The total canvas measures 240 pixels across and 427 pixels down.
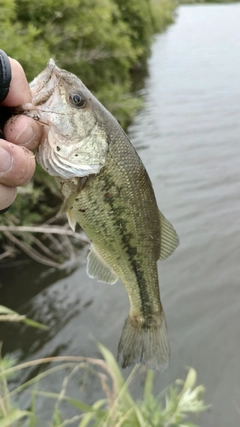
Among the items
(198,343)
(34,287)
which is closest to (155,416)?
(198,343)

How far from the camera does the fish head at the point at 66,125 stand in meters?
1.72

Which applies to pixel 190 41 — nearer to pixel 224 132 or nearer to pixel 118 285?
pixel 224 132

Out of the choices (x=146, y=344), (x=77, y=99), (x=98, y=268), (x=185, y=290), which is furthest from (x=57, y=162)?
(x=185, y=290)

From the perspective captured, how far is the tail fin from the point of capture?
232cm

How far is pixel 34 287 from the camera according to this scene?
5.62 meters

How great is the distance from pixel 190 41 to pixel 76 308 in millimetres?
23614

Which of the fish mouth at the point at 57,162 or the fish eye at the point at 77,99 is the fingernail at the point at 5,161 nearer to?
the fish mouth at the point at 57,162

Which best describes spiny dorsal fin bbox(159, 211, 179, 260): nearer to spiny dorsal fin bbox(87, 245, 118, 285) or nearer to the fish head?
spiny dorsal fin bbox(87, 245, 118, 285)

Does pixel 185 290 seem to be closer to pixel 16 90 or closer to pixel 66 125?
pixel 66 125

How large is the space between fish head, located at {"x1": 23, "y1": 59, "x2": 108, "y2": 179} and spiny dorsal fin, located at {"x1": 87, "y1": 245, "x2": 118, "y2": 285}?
1.68 feet

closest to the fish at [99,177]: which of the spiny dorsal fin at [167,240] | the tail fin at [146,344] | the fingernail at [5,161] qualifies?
the spiny dorsal fin at [167,240]

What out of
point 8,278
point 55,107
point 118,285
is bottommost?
point 8,278

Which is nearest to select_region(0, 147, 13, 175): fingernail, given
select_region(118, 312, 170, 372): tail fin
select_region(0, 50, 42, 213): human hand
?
select_region(0, 50, 42, 213): human hand

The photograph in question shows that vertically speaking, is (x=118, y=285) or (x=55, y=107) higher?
(x=55, y=107)
